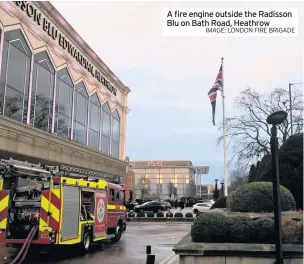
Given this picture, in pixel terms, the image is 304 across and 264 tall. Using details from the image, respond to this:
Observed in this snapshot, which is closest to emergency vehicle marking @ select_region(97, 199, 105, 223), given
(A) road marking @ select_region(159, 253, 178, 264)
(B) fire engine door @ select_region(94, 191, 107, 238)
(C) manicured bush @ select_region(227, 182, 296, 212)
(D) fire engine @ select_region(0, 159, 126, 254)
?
(B) fire engine door @ select_region(94, 191, 107, 238)

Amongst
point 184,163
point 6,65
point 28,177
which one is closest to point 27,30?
point 6,65

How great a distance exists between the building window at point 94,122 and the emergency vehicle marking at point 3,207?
78.5 ft

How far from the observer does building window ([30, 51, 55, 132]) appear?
27.2 metres

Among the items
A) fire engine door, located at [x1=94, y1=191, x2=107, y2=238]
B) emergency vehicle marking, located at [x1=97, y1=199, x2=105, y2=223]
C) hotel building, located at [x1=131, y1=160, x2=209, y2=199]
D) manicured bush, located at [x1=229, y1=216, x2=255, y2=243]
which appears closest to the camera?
manicured bush, located at [x1=229, y1=216, x2=255, y2=243]

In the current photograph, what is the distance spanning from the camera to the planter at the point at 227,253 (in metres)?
9.57

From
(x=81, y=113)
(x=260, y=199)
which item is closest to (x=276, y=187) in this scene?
(x=260, y=199)

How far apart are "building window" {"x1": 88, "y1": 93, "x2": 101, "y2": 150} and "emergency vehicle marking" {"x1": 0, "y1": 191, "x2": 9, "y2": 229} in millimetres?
23932

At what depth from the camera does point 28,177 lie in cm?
1391

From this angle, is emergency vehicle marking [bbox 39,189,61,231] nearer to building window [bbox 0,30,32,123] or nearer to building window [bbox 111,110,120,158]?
building window [bbox 0,30,32,123]

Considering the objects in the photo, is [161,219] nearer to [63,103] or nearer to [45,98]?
[63,103]

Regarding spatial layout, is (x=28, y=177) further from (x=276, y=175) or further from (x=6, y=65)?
(x=6, y=65)

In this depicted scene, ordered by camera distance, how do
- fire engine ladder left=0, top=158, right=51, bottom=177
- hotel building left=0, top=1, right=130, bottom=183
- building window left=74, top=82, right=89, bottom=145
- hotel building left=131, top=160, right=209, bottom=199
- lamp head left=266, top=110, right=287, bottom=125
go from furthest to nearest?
hotel building left=131, top=160, right=209, bottom=199, building window left=74, top=82, right=89, bottom=145, hotel building left=0, top=1, right=130, bottom=183, fire engine ladder left=0, top=158, right=51, bottom=177, lamp head left=266, top=110, right=287, bottom=125

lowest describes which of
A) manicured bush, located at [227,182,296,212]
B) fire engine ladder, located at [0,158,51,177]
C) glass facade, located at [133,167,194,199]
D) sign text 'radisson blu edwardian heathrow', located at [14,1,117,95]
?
manicured bush, located at [227,182,296,212]

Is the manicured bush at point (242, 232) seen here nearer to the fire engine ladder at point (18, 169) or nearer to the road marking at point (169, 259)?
the road marking at point (169, 259)
